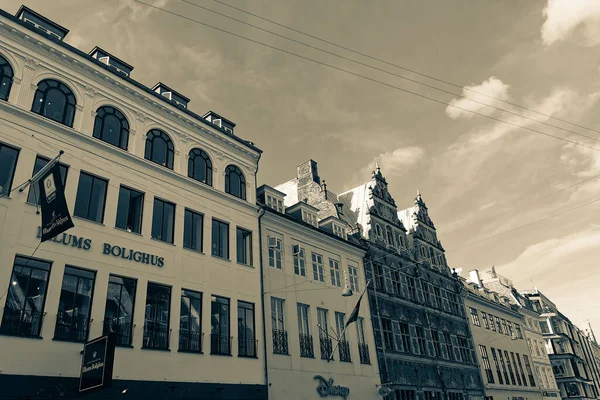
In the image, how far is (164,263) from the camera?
2066 centimetres

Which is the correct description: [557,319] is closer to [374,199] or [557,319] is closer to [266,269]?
[374,199]

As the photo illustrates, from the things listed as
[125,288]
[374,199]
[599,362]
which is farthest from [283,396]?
[599,362]

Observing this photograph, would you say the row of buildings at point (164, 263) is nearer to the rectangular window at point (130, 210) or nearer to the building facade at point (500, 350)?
the rectangular window at point (130, 210)

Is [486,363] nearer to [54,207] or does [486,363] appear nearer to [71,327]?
[71,327]

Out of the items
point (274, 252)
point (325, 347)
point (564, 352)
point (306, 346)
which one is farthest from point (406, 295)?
point (564, 352)

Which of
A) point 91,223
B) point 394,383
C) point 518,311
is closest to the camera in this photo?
point 91,223

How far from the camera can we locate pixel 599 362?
11219 centimetres

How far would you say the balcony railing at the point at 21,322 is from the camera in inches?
595

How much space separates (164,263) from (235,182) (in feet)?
24.3

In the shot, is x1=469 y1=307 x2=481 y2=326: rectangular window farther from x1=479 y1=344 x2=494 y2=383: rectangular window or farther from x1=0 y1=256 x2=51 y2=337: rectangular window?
x1=0 y1=256 x2=51 y2=337: rectangular window

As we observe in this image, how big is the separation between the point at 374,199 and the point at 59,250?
27825 millimetres

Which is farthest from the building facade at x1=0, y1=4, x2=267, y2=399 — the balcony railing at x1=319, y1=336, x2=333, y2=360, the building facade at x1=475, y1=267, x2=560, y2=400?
the building facade at x1=475, y1=267, x2=560, y2=400

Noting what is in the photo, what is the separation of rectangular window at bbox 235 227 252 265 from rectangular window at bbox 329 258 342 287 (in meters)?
7.66

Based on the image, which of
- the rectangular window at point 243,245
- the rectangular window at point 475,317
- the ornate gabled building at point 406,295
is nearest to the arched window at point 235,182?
the rectangular window at point 243,245
